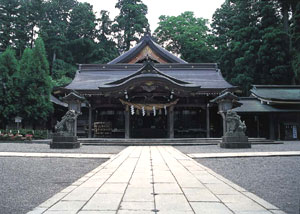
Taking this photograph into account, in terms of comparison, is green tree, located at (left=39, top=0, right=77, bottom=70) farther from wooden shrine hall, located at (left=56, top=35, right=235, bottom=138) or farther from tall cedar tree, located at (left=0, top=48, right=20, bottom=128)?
wooden shrine hall, located at (left=56, top=35, right=235, bottom=138)

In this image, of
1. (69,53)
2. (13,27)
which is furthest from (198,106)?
(13,27)

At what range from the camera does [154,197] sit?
360 centimetres

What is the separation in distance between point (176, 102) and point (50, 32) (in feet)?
96.8

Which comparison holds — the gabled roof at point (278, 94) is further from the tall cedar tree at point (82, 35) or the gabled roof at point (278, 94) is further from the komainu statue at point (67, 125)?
the tall cedar tree at point (82, 35)

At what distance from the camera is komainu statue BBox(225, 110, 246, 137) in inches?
460

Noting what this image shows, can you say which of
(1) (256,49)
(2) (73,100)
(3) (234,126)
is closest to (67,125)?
(2) (73,100)

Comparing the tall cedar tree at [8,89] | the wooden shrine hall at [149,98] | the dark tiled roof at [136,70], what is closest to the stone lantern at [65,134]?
the wooden shrine hall at [149,98]

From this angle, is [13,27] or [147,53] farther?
[13,27]

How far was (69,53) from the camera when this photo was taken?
38500mm

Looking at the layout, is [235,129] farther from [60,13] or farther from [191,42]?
[60,13]

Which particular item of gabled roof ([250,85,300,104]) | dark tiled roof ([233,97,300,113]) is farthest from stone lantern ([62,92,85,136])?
gabled roof ([250,85,300,104])

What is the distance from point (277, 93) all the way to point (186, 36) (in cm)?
2001

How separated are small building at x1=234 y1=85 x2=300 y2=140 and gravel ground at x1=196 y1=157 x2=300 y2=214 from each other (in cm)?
1351

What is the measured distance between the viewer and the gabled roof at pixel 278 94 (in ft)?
63.1
